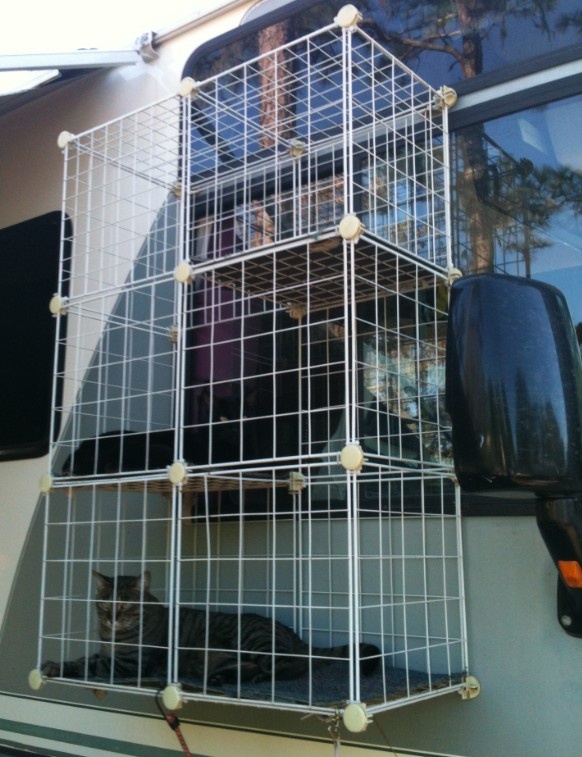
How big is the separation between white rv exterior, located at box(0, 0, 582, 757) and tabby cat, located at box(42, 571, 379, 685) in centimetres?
19

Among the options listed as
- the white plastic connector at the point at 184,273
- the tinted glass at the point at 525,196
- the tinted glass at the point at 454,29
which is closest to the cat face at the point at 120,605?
the white plastic connector at the point at 184,273

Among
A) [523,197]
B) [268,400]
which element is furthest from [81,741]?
[523,197]

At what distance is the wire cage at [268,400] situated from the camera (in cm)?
271

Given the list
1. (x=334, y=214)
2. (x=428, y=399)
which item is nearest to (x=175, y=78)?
(x=334, y=214)

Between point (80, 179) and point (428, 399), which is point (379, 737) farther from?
point (80, 179)

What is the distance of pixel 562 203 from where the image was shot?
2.67 meters

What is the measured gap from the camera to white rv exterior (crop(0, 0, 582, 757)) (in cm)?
250

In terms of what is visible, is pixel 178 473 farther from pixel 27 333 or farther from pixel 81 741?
pixel 27 333

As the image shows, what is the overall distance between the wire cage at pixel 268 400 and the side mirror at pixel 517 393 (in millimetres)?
662

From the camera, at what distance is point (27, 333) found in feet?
13.0

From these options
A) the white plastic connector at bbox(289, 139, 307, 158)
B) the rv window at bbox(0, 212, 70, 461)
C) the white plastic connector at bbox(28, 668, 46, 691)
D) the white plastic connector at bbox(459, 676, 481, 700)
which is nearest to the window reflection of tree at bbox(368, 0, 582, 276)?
the white plastic connector at bbox(289, 139, 307, 158)

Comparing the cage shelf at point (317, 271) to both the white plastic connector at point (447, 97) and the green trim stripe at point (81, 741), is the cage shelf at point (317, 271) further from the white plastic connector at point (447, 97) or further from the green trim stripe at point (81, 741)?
the green trim stripe at point (81, 741)

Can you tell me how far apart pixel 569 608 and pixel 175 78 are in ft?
8.19

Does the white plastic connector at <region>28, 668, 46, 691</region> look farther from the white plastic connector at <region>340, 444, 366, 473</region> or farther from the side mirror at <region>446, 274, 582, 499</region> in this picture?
the side mirror at <region>446, 274, 582, 499</region>
